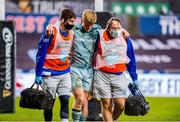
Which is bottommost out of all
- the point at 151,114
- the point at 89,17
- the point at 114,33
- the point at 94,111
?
the point at 151,114

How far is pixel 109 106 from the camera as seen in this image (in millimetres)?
13398

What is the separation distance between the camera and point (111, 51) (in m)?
13.3

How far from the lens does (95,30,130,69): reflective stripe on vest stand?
13.3m

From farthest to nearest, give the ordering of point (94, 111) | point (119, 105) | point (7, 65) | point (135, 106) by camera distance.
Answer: point (7, 65) → point (94, 111) → point (135, 106) → point (119, 105)

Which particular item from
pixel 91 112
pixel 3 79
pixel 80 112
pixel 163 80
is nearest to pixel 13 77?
pixel 3 79

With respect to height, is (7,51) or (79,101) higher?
(7,51)

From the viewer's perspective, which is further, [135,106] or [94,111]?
[94,111]

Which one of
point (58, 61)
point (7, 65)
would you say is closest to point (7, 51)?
point (7, 65)

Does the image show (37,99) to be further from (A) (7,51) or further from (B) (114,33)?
(A) (7,51)

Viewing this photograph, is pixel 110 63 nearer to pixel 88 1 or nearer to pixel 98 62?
pixel 98 62

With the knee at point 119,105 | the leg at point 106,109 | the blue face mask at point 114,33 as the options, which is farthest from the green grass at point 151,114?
the blue face mask at point 114,33

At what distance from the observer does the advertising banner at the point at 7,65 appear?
16359mm

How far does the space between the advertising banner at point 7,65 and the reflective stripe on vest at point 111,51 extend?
342 centimetres

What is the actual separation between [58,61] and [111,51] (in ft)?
2.71
